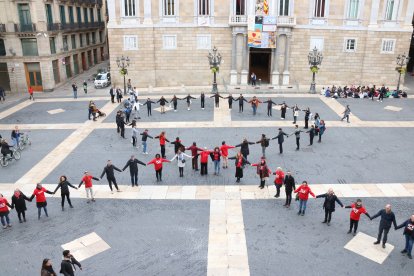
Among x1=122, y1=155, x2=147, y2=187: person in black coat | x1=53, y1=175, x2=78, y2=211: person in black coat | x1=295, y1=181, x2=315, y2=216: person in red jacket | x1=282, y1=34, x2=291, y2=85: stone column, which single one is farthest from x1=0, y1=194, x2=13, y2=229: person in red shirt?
x1=282, y1=34, x2=291, y2=85: stone column

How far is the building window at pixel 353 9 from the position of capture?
36062mm

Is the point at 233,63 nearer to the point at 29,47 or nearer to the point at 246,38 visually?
the point at 246,38

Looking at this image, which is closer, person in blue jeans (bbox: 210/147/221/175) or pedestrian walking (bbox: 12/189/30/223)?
pedestrian walking (bbox: 12/189/30/223)

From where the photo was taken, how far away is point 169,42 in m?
37.6

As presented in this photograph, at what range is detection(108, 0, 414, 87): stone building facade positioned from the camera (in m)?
36.2

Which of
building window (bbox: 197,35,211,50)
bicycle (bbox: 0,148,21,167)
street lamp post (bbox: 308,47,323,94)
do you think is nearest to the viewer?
bicycle (bbox: 0,148,21,167)

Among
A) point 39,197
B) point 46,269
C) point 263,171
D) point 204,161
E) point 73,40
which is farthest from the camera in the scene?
point 73,40

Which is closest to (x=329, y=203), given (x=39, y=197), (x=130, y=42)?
(x=39, y=197)

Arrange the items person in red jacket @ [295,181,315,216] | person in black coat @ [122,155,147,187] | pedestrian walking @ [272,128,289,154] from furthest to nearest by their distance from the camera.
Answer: pedestrian walking @ [272,128,289,154] < person in black coat @ [122,155,147,187] < person in red jacket @ [295,181,315,216]

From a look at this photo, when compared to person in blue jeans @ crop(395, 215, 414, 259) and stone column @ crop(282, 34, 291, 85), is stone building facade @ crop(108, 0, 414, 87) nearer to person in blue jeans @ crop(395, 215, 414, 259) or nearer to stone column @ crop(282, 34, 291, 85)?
stone column @ crop(282, 34, 291, 85)

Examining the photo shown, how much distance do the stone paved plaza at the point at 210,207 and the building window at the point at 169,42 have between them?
45.7 feet

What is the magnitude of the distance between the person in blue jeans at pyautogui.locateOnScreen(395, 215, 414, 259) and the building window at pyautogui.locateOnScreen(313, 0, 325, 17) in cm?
2886

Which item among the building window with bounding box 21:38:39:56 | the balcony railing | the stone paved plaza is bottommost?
the stone paved plaza

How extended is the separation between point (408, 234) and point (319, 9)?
29.3m
